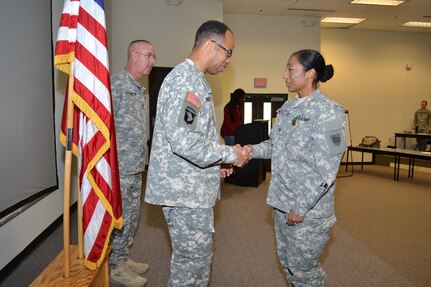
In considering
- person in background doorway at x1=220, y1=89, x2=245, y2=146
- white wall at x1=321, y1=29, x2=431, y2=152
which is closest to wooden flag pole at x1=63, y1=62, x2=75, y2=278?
person in background doorway at x1=220, y1=89, x2=245, y2=146

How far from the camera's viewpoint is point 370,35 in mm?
8742

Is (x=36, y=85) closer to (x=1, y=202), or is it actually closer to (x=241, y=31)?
(x=1, y=202)

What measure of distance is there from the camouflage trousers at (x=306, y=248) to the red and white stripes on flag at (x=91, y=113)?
945 mm

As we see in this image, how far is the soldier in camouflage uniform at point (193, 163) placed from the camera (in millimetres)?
1521

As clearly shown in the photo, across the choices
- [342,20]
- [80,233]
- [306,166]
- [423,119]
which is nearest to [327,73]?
[306,166]

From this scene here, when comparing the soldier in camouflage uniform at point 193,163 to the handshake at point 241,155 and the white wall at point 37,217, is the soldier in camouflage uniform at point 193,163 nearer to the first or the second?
Answer: the handshake at point 241,155

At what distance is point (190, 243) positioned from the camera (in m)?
1.63

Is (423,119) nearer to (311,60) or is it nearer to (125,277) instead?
(311,60)

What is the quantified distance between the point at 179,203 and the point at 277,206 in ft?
1.89

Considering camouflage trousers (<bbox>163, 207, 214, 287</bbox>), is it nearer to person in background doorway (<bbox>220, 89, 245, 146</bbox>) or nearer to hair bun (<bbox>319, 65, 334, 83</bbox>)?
hair bun (<bbox>319, 65, 334, 83</bbox>)

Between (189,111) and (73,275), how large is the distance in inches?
37.9

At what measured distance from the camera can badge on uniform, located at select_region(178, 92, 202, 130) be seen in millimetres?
1455

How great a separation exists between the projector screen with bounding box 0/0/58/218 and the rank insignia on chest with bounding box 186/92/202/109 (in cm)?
162

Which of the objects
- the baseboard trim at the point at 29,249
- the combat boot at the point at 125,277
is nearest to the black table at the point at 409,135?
the combat boot at the point at 125,277
